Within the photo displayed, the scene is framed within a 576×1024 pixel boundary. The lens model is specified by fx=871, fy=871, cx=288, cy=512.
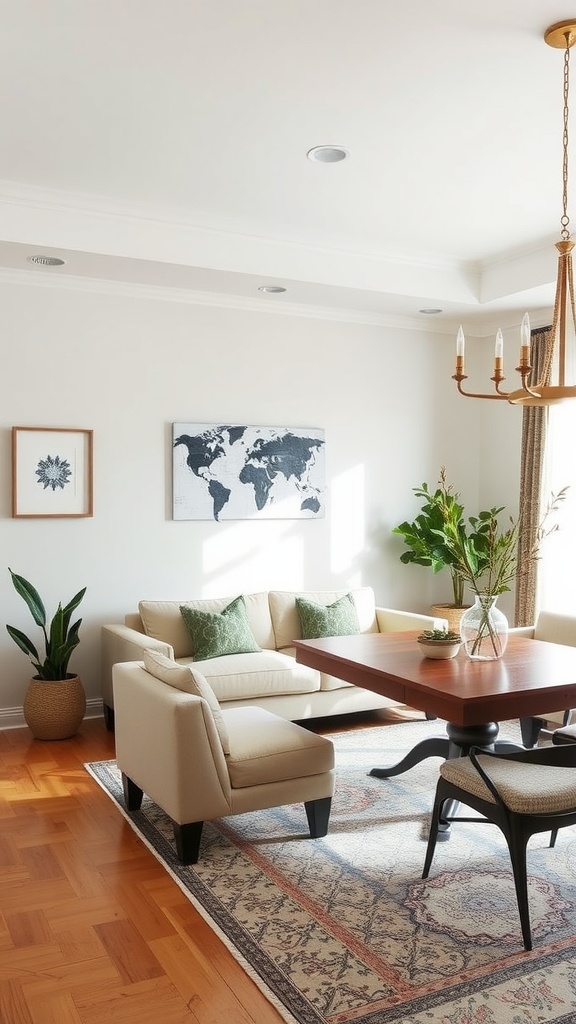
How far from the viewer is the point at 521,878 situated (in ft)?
8.80

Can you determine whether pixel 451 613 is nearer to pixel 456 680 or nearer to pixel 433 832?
pixel 456 680

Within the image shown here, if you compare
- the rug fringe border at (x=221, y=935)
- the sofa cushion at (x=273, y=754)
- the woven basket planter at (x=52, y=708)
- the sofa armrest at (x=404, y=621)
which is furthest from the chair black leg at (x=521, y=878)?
the woven basket planter at (x=52, y=708)

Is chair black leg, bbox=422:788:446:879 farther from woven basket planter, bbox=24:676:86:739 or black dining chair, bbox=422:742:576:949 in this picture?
woven basket planter, bbox=24:676:86:739

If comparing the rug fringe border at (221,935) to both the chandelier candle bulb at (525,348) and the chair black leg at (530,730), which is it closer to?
the chandelier candle bulb at (525,348)

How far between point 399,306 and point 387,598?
2.10m

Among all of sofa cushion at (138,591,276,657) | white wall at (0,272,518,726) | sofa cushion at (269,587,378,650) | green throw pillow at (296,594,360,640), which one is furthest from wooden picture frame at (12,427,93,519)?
green throw pillow at (296,594,360,640)

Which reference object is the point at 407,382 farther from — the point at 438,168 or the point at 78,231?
the point at 78,231

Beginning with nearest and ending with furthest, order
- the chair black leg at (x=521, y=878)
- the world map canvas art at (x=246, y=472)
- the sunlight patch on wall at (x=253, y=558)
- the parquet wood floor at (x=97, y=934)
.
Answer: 1. the parquet wood floor at (x=97, y=934)
2. the chair black leg at (x=521, y=878)
3. the world map canvas art at (x=246, y=472)
4. the sunlight patch on wall at (x=253, y=558)

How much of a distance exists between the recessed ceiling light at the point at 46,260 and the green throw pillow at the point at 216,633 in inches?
81.7

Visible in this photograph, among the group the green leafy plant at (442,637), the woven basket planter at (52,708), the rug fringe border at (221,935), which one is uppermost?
the green leafy plant at (442,637)

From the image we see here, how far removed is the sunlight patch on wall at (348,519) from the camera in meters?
6.16

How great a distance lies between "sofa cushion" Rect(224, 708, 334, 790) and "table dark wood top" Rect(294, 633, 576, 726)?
324 mm

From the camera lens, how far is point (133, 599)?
5.49m

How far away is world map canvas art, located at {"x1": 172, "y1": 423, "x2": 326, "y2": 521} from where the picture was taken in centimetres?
557
